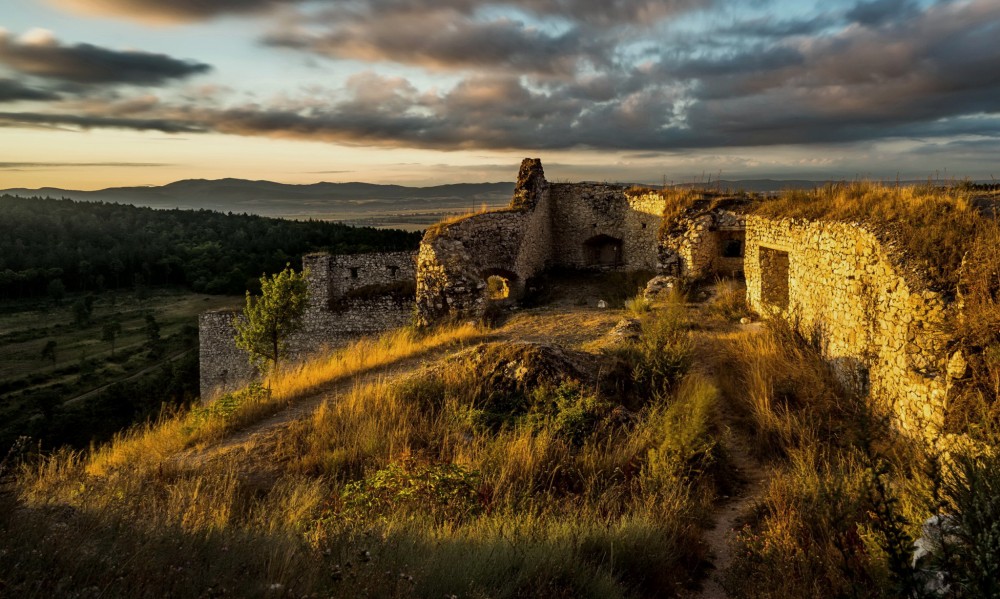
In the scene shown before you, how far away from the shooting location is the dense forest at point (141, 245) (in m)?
53.3

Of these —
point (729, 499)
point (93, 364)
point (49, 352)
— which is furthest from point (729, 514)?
point (49, 352)

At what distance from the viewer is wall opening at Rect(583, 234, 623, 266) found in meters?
17.9

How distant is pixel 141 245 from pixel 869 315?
8226 cm

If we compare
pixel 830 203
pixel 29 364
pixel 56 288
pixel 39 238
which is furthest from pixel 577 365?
pixel 39 238

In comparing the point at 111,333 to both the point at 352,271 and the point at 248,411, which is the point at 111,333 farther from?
the point at 248,411

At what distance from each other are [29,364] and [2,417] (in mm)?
15422

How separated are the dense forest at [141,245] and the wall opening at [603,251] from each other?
29.7 meters

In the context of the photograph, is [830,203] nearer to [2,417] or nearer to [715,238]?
[715,238]

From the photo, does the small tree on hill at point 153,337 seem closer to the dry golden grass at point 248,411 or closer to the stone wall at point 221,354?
the stone wall at point 221,354

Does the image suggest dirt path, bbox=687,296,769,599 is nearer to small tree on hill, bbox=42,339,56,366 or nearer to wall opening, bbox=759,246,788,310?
wall opening, bbox=759,246,788,310

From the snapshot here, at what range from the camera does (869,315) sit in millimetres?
6402

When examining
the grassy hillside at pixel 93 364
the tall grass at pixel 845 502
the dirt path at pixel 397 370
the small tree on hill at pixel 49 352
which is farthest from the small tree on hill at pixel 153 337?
the tall grass at pixel 845 502

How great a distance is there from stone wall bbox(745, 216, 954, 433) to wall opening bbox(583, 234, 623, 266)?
7.80 m

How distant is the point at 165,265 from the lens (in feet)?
209
